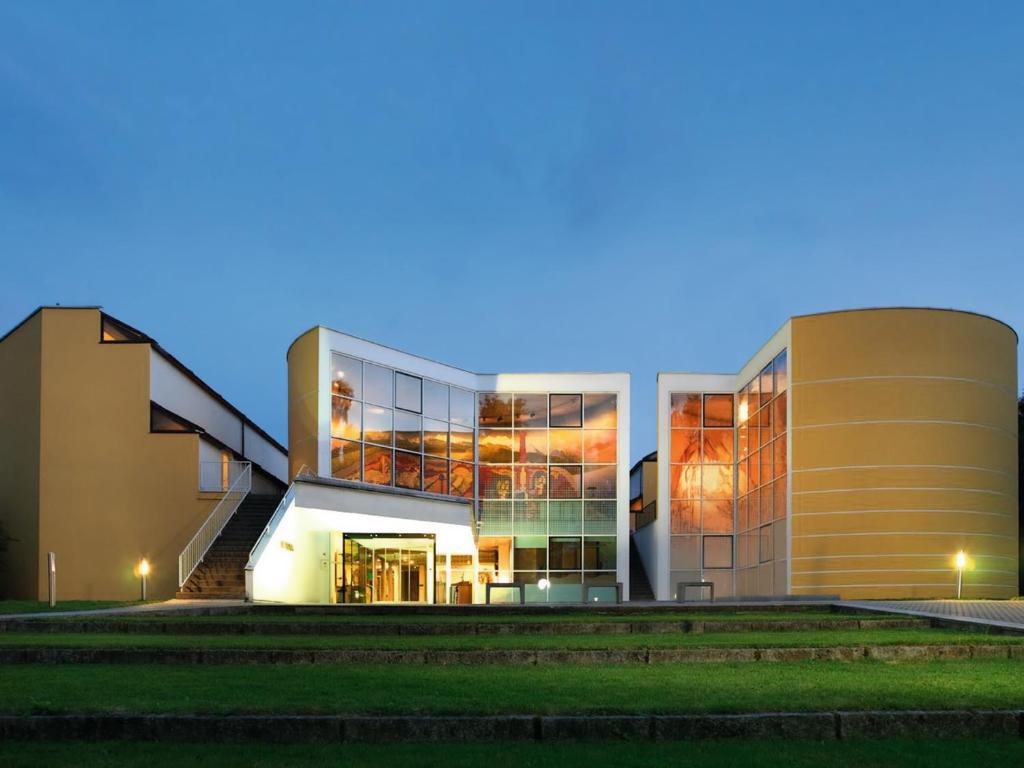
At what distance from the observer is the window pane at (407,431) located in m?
39.0

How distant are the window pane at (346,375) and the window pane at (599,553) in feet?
38.8

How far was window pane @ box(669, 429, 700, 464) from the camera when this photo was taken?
44.0 meters

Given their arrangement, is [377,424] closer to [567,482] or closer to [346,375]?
[346,375]

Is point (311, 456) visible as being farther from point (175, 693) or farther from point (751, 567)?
point (175, 693)

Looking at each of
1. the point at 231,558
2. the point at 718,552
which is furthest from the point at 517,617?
the point at 718,552

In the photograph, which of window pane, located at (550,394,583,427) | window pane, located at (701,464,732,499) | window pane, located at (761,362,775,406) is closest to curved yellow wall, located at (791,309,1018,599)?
window pane, located at (761,362,775,406)

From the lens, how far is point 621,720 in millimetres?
7305

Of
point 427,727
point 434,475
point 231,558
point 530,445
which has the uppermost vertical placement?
point 530,445

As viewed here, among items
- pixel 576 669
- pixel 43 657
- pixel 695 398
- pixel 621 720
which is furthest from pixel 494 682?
pixel 695 398

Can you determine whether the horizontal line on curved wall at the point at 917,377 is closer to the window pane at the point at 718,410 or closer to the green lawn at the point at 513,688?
the window pane at the point at 718,410

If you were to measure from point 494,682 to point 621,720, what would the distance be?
2287 millimetres

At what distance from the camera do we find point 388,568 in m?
36.4

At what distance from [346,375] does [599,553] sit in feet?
42.7

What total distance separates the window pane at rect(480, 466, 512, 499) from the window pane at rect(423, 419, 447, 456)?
2764mm
